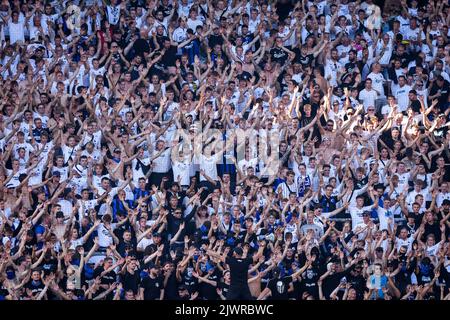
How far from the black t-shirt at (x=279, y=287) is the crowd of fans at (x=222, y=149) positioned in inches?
0.7

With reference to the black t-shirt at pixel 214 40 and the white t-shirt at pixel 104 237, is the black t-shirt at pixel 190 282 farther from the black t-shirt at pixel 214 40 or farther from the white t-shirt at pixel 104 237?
the black t-shirt at pixel 214 40

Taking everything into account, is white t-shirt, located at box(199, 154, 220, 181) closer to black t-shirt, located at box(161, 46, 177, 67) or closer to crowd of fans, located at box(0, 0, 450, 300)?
crowd of fans, located at box(0, 0, 450, 300)

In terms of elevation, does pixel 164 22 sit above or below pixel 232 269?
above

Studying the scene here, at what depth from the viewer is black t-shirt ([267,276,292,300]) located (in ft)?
55.3

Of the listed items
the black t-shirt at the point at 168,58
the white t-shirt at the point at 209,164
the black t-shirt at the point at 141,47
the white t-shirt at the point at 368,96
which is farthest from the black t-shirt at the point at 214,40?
the white t-shirt at the point at 368,96

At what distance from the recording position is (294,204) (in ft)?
57.3

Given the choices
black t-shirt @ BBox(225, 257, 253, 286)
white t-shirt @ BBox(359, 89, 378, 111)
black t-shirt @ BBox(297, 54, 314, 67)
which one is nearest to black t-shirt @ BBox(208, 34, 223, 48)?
black t-shirt @ BBox(297, 54, 314, 67)

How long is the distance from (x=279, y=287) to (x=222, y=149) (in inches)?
89.8

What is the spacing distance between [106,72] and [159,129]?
1214mm

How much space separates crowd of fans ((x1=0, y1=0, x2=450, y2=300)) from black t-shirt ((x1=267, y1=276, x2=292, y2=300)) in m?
0.02
